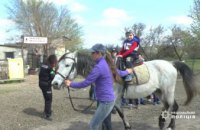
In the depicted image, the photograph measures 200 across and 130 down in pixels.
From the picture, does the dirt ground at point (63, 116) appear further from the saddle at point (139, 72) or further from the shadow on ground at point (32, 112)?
the saddle at point (139, 72)

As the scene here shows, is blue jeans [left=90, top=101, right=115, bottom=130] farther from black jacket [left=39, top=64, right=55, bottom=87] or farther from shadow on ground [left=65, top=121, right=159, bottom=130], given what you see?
black jacket [left=39, top=64, right=55, bottom=87]

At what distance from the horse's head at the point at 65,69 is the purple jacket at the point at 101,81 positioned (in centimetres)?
143

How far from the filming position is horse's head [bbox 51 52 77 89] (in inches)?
258

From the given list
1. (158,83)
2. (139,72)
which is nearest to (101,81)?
(139,72)

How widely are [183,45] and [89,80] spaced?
30.1 metres

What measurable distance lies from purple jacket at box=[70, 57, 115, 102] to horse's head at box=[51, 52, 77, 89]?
143 cm

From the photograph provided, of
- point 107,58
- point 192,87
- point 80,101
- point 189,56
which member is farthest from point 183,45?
point 107,58

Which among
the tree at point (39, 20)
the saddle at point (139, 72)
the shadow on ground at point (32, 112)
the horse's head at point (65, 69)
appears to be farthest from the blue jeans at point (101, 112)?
the tree at point (39, 20)

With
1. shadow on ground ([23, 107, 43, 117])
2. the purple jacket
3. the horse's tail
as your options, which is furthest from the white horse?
shadow on ground ([23, 107, 43, 117])

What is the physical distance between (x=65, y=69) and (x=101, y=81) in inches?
69.1

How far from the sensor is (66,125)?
863 cm

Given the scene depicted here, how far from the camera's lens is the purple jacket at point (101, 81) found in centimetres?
507

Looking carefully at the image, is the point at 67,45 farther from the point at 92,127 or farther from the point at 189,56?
the point at 92,127

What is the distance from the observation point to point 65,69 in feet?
22.2
